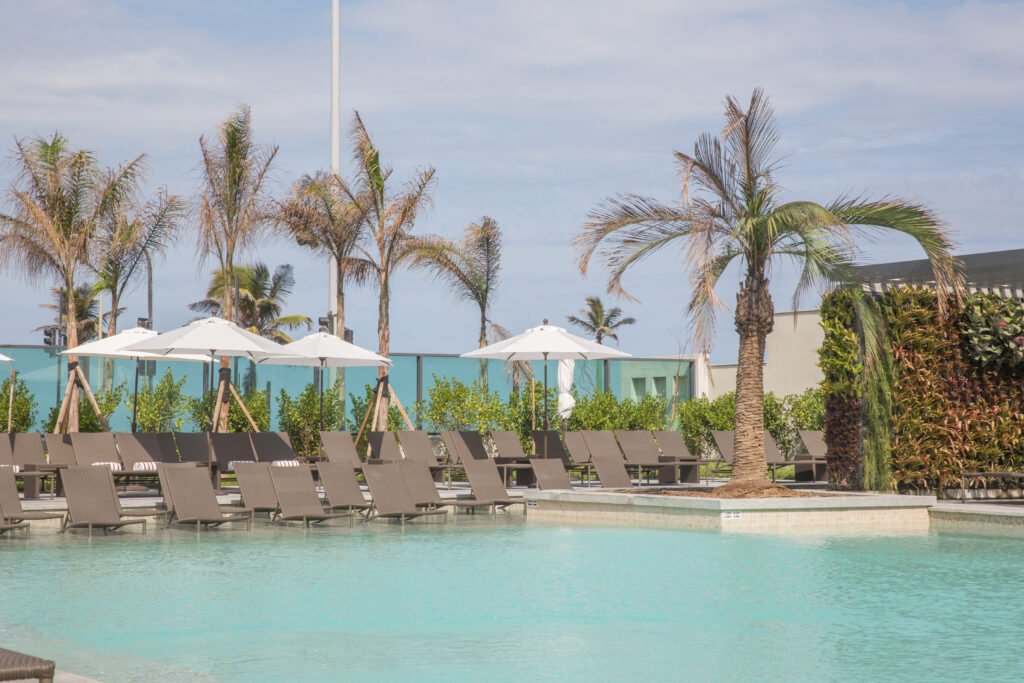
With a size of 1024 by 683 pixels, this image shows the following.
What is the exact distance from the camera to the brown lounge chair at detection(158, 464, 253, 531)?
1173 centimetres

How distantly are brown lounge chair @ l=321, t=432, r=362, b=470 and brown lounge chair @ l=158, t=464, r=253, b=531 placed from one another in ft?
11.6

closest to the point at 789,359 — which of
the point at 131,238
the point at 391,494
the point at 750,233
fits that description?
the point at 750,233

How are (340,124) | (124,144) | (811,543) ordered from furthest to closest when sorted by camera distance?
(340,124) → (124,144) → (811,543)

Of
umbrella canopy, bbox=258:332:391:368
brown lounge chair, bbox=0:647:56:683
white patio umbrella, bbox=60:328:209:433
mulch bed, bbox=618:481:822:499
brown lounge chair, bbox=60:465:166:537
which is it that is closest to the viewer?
brown lounge chair, bbox=0:647:56:683

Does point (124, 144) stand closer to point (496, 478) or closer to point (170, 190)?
point (170, 190)

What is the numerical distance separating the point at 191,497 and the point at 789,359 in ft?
54.2

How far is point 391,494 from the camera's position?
1287 centimetres

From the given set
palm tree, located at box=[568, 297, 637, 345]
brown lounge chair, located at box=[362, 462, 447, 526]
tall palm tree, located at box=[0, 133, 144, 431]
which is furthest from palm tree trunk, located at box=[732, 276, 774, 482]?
Result: palm tree, located at box=[568, 297, 637, 345]

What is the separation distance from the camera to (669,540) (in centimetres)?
1141

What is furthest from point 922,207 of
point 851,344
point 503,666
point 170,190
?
point 170,190

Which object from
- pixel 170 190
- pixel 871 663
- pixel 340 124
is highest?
pixel 340 124

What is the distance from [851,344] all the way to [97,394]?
12.5 meters

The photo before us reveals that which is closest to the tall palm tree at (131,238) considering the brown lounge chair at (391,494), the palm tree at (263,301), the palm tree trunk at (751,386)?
the brown lounge chair at (391,494)

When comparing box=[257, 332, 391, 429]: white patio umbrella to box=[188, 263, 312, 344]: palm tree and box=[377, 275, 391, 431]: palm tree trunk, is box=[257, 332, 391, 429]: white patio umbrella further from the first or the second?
box=[188, 263, 312, 344]: palm tree
